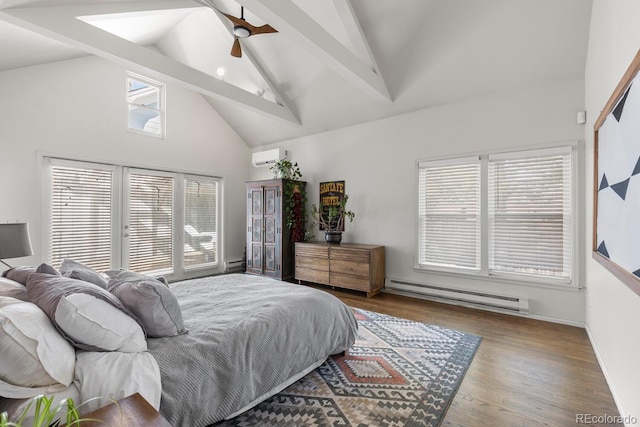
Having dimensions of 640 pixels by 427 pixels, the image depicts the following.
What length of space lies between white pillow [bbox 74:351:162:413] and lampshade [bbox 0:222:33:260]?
6.36 feet

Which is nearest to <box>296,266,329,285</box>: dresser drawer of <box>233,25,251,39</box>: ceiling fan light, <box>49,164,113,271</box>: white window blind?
<box>49,164,113,271</box>: white window blind

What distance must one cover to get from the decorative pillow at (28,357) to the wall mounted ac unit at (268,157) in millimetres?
4919

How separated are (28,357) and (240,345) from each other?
88 centimetres

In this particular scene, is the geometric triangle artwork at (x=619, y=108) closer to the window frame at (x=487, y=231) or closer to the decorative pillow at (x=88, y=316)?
the window frame at (x=487, y=231)

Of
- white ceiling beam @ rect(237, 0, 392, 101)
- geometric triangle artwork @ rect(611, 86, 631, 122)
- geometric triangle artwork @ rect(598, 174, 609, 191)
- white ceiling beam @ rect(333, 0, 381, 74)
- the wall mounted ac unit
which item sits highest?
white ceiling beam @ rect(333, 0, 381, 74)

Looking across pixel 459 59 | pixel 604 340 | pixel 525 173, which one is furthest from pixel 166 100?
pixel 604 340

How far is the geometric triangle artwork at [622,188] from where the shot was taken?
1588 millimetres

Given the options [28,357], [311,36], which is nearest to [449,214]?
[311,36]

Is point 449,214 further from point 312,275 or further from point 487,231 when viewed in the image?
point 312,275

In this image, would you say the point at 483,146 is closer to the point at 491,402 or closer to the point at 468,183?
the point at 468,183

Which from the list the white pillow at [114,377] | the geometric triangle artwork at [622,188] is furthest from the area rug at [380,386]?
the geometric triangle artwork at [622,188]

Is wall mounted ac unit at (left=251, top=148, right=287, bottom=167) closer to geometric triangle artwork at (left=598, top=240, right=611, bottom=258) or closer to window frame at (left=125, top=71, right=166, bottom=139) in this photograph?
window frame at (left=125, top=71, right=166, bottom=139)

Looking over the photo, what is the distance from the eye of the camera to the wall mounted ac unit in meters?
5.88

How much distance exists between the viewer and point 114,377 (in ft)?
4.00
